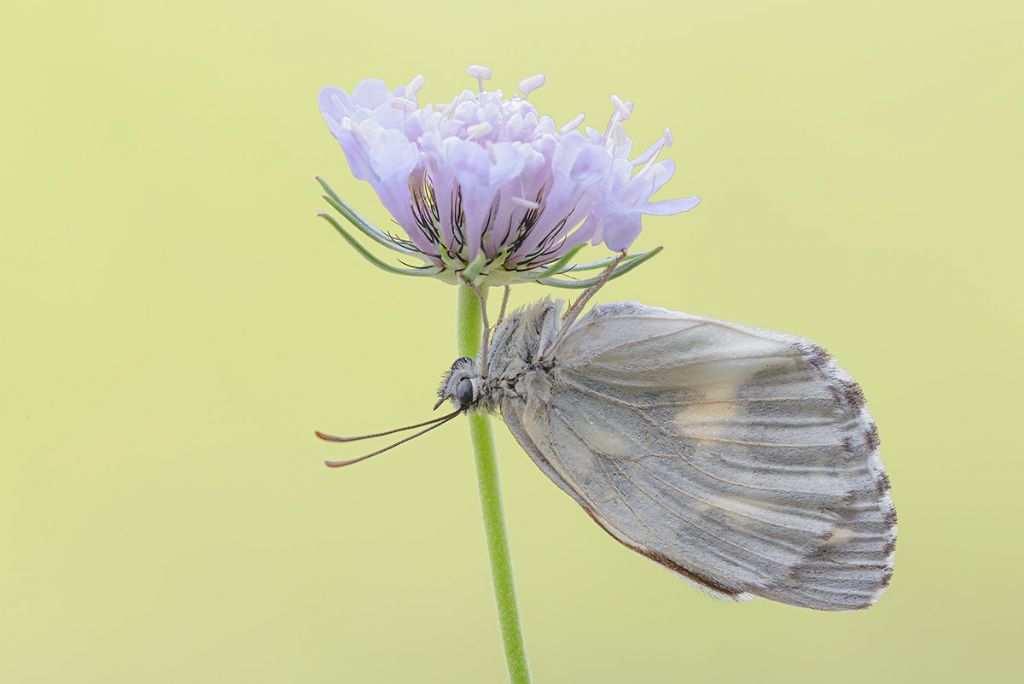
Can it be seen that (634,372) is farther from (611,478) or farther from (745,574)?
(745,574)

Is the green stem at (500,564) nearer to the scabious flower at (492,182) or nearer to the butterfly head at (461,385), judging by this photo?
the butterfly head at (461,385)

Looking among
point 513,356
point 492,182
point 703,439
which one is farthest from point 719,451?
point 492,182

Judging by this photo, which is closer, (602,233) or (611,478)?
(602,233)

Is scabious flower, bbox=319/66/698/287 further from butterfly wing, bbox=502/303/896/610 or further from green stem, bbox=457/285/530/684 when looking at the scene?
green stem, bbox=457/285/530/684

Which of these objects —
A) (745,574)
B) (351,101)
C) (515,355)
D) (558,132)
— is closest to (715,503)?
(745,574)

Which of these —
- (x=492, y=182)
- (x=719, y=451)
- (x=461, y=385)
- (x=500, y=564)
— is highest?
(x=492, y=182)

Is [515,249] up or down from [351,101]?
down

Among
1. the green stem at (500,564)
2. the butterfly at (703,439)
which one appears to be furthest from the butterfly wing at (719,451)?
the green stem at (500,564)

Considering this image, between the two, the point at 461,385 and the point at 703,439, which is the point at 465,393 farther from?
the point at 703,439
